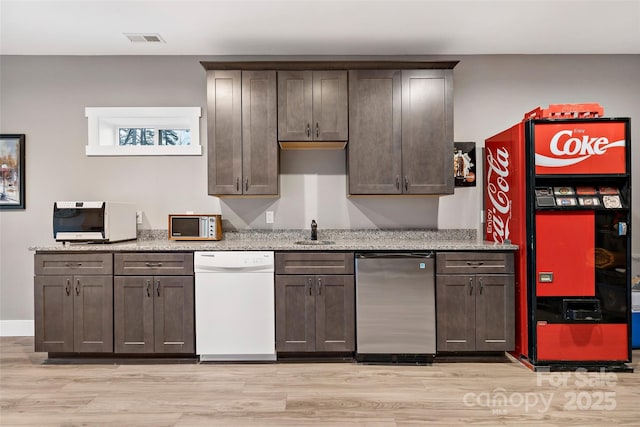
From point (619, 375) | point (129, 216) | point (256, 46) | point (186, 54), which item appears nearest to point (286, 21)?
point (256, 46)

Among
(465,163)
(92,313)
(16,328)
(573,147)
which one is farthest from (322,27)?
(16,328)

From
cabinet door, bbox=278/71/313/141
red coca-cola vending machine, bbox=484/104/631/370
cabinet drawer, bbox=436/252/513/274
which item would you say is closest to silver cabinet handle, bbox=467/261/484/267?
cabinet drawer, bbox=436/252/513/274

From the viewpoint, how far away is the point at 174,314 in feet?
9.46

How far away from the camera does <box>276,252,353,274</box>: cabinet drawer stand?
2.90 metres

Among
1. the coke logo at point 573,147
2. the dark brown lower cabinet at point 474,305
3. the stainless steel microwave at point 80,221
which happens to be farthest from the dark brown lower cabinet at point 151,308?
the coke logo at point 573,147

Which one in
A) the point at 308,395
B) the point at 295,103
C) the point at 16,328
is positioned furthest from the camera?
the point at 16,328

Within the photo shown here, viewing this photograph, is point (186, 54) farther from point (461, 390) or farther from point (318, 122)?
point (461, 390)

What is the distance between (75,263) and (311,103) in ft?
7.67

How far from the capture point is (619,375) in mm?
2682

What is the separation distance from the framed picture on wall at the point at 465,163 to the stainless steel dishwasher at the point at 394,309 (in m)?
1.16

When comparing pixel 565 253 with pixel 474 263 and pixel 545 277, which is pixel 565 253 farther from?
pixel 474 263

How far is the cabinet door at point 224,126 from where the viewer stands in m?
3.17

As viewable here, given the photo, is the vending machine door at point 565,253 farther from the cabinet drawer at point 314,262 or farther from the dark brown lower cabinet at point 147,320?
the dark brown lower cabinet at point 147,320

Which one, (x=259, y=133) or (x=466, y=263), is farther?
(x=259, y=133)
